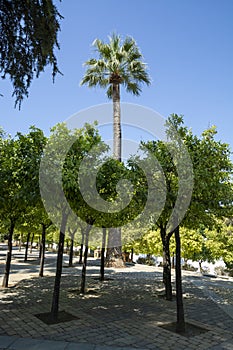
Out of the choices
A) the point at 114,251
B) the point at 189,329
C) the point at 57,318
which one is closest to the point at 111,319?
the point at 57,318

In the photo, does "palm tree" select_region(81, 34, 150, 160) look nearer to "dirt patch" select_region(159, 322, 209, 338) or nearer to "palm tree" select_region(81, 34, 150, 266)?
"palm tree" select_region(81, 34, 150, 266)

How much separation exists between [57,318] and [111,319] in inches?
61.6

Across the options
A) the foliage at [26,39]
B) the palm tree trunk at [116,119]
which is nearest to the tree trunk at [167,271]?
the foliage at [26,39]

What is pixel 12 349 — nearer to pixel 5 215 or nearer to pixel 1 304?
pixel 1 304

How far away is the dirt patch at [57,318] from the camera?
7939 mm

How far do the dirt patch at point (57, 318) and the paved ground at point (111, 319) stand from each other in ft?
0.71

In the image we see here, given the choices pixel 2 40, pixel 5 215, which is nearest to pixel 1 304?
pixel 5 215

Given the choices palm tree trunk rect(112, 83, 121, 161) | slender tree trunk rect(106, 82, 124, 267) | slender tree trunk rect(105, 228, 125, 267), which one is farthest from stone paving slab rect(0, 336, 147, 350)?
palm tree trunk rect(112, 83, 121, 161)

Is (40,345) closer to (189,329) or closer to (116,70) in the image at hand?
(189,329)

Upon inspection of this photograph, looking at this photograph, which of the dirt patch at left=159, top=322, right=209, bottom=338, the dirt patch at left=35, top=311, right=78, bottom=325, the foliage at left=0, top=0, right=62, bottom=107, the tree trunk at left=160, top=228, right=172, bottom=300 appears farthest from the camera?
the tree trunk at left=160, top=228, right=172, bottom=300

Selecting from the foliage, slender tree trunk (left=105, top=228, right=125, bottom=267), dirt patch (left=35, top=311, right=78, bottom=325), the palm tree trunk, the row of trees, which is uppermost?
the palm tree trunk

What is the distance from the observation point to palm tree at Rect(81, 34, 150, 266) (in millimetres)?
22375

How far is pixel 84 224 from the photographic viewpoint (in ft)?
49.5

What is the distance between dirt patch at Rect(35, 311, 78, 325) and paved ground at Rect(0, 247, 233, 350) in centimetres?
22
